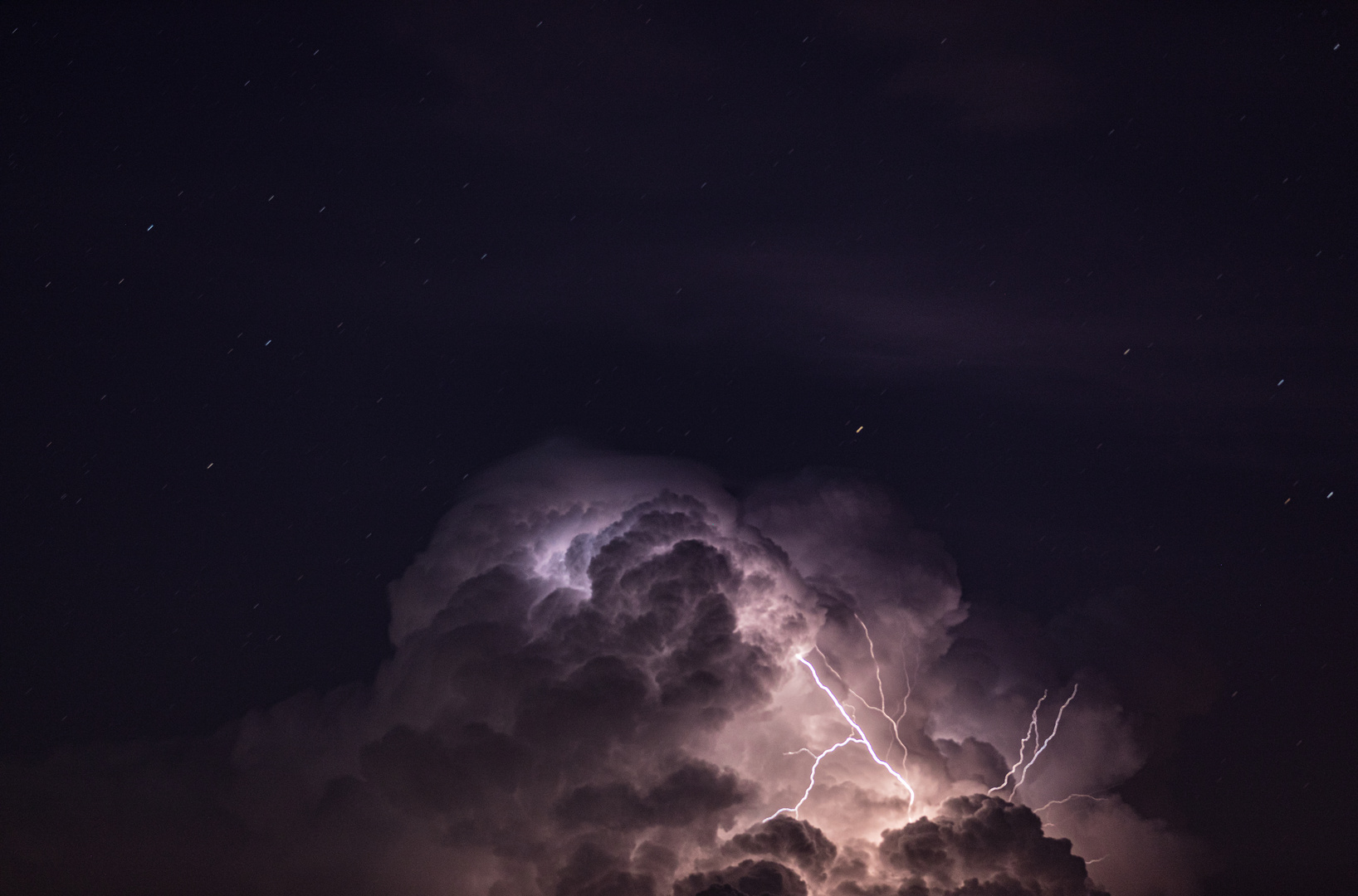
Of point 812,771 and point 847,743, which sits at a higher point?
point 847,743

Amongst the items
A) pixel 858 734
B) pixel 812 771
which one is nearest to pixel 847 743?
pixel 858 734

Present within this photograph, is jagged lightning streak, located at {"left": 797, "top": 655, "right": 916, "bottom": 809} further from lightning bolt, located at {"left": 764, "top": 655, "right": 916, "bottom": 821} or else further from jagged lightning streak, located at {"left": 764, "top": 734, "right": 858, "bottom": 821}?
jagged lightning streak, located at {"left": 764, "top": 734, "right": 858, "bottom": 821}

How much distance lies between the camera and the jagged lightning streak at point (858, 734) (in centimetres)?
5700

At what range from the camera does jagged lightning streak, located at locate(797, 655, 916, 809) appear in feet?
187

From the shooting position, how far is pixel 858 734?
58.2 m

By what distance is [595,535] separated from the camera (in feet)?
204

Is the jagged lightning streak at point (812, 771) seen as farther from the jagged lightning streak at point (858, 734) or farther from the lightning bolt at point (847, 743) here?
the jagged lightning streak at point (858, 734)

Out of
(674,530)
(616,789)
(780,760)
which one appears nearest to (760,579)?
(674,530)

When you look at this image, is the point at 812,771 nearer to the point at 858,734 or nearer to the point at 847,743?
the point at 847,743

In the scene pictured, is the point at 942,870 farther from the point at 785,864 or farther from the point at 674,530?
the point at 674,530

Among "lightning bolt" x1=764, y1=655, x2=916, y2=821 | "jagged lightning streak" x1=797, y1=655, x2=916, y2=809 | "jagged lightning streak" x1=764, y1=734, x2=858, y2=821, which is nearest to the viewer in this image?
"jagged lightning streak" x1=764, y1=734, x2=858, y2=821

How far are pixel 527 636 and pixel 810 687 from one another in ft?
45.4

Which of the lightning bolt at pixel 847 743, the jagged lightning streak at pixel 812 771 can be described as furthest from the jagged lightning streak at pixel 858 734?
the jagged lightning streak at pixel 812 771

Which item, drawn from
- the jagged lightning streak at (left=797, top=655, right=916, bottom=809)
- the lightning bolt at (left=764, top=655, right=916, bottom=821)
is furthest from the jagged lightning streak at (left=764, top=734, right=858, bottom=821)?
the jagged lightning streak at (left=797, top=655, right=916, bottom=809)
